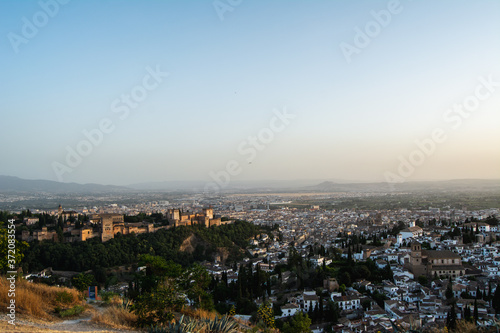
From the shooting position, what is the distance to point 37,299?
5809 millimetres

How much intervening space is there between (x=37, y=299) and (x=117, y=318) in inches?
50.7

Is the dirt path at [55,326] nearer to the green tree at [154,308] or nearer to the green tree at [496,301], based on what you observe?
the green tree at [154,308]

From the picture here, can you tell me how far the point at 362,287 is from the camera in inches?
698

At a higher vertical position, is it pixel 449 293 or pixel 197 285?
pixel 197 285

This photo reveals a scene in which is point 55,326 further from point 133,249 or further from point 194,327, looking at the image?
point 133,249

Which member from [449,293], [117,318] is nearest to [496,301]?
[449,293]

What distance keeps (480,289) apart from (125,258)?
19.2 metres

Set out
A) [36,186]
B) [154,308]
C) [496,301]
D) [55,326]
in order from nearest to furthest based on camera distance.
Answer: [55,326] < [154,308] < [496,301] < [36,186]

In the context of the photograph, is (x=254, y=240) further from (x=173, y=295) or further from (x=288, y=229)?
(x=173, y=295)

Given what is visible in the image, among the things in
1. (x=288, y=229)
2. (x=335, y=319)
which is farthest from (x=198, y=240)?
(x=335, y=319)

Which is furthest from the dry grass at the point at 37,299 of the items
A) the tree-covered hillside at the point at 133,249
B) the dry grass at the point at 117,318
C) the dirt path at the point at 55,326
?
the tree-covered hillside at the point at 133,249

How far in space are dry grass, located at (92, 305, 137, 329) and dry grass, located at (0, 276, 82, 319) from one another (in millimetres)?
697

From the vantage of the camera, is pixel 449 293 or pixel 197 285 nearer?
pixel 197 285

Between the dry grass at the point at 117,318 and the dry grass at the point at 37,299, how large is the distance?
0.70 metres
